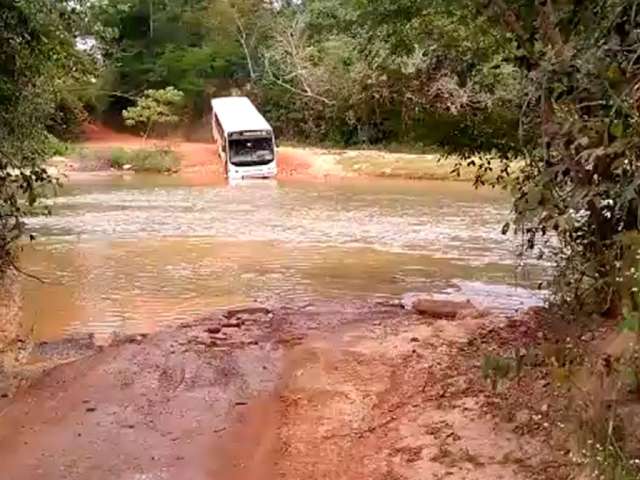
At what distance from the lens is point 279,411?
23.4 ft

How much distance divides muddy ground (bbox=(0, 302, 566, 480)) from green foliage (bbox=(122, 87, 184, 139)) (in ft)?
96.8

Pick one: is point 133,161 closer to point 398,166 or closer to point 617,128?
point 398,166

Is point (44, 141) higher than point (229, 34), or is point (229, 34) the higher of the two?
point (229, 34)

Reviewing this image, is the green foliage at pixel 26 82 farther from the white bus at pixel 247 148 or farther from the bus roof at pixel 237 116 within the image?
the bus roof at pixel 237 116

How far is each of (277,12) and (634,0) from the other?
36696 mm

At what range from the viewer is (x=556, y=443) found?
521 centimetres

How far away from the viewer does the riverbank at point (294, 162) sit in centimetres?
2991

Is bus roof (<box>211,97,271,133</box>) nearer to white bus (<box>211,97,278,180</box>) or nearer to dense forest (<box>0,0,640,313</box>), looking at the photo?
white bus (<box>211,97,278,180</box>)

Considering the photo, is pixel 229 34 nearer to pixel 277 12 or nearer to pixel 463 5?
pixel 277 12

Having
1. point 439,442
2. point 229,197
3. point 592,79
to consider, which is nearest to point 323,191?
point 229,197

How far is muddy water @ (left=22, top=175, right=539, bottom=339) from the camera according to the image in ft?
40.7

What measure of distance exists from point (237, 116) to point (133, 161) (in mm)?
3890

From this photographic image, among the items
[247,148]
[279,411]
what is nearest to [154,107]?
[247,148]

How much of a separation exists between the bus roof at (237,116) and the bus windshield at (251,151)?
39 centimetres
